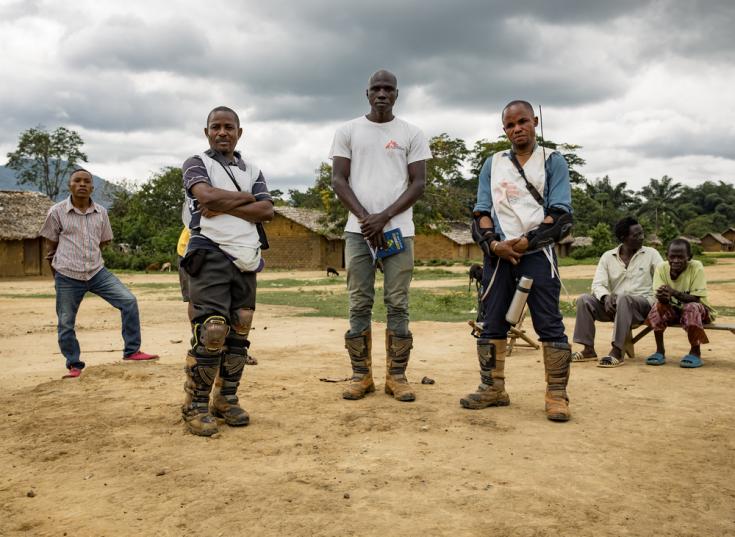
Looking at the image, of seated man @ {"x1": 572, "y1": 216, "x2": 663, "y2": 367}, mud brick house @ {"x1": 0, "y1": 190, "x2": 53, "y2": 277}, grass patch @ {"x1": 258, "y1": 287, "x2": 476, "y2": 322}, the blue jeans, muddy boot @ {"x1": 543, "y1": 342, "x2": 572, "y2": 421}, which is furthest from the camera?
mud brick house @ {"x1": 0, "y1": 190, "x2": 53, "y2": 277}

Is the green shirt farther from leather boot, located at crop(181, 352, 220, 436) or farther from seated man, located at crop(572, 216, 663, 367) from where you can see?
leather boot, located at crop(181, 352, 220, 436)

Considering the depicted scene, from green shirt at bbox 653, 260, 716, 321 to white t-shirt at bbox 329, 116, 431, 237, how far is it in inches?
118

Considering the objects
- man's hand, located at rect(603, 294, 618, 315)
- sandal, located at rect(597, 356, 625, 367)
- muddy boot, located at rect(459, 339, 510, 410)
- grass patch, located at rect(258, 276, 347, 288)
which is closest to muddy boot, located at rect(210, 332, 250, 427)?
muddy boot, located at rect(459, 339, 510, 410)

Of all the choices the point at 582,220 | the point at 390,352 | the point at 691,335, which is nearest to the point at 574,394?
the point at 390,352

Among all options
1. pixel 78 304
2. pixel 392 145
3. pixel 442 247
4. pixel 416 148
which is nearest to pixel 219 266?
pixel 392 145

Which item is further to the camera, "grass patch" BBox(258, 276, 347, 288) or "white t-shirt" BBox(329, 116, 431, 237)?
"grass patch" BBox(258, 276, 347, 288)

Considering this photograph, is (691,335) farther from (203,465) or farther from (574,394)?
(203,465)

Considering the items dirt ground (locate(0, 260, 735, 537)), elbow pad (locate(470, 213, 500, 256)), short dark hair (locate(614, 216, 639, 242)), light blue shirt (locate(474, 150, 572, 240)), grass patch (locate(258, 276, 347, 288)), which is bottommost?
grass patch (locate(258, 276, 347, 288))

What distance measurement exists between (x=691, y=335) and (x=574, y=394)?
76.0 inches

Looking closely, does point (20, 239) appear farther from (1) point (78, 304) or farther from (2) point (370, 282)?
(2) point (370, 282)

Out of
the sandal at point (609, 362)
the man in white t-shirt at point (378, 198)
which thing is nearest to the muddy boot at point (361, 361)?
the man in white t-shirt at point (378, 198)

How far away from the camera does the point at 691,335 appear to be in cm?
626

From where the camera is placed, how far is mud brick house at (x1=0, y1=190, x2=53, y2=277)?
102 ft

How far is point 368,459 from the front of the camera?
3385mm
